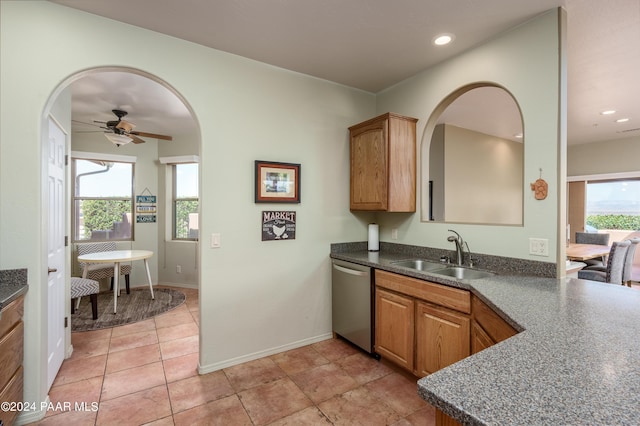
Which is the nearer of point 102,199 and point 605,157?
point 102,199

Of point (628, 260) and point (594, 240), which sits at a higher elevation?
point (594, 240)

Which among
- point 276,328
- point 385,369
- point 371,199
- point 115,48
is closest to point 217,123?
point 115,48

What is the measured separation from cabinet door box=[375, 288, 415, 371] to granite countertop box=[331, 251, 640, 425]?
962mm

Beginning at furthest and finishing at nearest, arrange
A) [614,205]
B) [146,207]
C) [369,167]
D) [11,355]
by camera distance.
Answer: [614,205] → [146,207] → [369,167] → [11,355]

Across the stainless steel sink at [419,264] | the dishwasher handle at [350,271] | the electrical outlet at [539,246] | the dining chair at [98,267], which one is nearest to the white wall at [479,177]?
the stainless steel sink at [419,264]

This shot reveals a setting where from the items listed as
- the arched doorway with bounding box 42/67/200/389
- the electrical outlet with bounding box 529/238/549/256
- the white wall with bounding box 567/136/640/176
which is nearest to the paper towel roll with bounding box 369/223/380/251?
the electrical outlet with bounding box 529/238/549/256

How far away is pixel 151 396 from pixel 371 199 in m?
2.42

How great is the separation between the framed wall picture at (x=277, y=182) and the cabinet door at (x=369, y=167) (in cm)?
66

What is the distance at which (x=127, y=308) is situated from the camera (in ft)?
13.7

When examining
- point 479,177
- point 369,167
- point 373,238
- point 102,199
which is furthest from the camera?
point 479,177

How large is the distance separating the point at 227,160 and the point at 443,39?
6.58ft

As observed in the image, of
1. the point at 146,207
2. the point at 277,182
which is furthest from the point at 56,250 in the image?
the point at 146,207

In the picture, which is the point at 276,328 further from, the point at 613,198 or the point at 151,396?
the point at 613,198

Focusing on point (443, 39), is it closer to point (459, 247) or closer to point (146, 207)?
point (459, 247)
